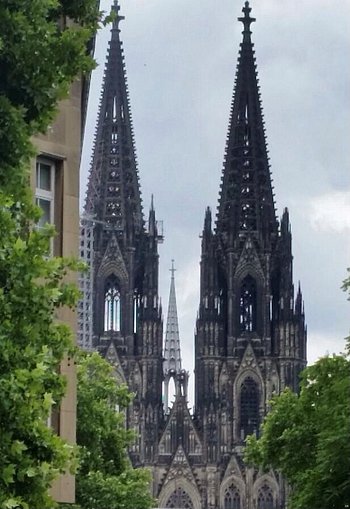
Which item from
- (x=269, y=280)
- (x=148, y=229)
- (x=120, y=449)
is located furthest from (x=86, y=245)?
(x=120, y=449)

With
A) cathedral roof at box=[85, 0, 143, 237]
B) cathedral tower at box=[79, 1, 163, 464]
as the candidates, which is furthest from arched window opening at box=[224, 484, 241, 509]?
cathedral roof at box=[85, 0, 143, 237]

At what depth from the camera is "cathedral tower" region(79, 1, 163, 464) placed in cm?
10044

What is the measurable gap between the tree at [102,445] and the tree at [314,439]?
4.09 metres

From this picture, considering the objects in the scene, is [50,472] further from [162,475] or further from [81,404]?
[162,475]

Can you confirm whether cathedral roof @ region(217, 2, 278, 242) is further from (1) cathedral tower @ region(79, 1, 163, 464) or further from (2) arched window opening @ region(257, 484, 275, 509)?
(2) arched window opening @ region(257, 484, 275, 509)

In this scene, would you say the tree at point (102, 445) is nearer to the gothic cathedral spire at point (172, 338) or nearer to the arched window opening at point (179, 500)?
the arched window opening at point (179, 500)

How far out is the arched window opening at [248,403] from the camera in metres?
101

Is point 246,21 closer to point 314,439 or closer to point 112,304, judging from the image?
point 112,304

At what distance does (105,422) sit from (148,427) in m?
56.7

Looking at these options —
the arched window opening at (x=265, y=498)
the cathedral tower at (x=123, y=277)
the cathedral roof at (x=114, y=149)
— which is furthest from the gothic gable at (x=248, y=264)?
the arched window opening at (x=265, y=498)

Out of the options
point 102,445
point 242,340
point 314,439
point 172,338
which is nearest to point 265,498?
point 242,340

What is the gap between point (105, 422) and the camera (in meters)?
45.2

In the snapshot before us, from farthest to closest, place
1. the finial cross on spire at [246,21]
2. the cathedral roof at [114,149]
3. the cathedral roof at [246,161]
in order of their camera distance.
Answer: the finial cross on spire at [246,21]
the cathedral roof at [114,149]
the cathedral roof at [246,161]

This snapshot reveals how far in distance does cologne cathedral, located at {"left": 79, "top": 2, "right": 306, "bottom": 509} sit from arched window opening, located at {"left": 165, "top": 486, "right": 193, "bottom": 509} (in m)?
0.06
